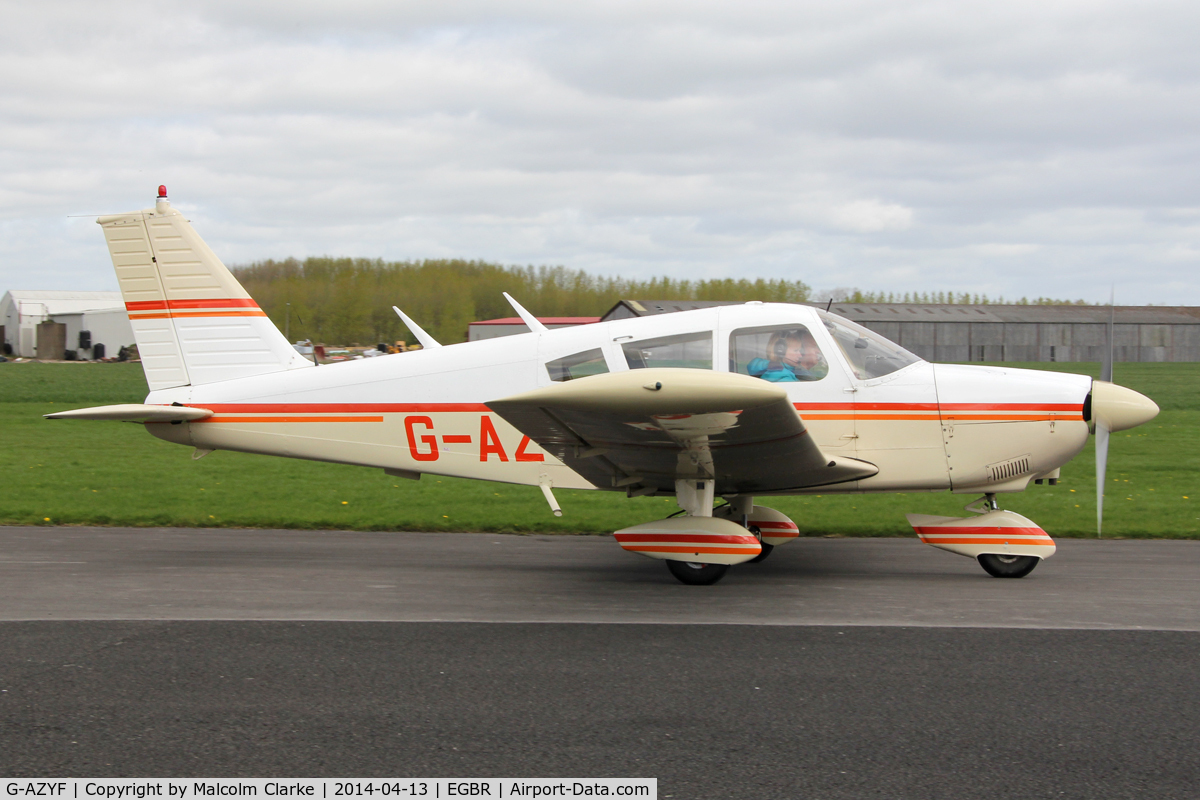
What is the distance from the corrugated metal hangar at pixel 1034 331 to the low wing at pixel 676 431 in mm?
43419

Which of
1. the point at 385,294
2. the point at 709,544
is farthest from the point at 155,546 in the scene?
the point at 385,294

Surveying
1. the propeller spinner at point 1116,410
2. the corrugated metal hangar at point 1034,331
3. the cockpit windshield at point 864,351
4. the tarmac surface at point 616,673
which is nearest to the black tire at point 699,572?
the tarmac surface at point 616,673

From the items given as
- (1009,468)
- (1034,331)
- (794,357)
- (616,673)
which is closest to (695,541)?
(794,357)

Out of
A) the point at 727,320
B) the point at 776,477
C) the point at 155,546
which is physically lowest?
the point at 155,546

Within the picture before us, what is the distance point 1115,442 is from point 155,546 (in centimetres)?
1527

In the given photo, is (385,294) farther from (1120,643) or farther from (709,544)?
(1120,643)

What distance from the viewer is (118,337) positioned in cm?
6638

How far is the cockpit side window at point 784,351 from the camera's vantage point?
23.1ft

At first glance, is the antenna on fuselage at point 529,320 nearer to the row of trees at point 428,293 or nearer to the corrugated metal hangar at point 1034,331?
the row of trees at point 428,293

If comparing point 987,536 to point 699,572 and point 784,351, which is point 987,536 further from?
point 699,572

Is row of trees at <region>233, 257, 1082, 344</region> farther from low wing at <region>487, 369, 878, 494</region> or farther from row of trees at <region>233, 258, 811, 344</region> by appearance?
low wing at <region>487, 369, 878, 494</region>
